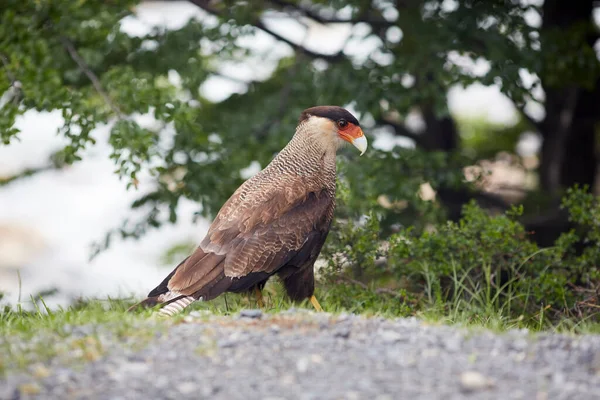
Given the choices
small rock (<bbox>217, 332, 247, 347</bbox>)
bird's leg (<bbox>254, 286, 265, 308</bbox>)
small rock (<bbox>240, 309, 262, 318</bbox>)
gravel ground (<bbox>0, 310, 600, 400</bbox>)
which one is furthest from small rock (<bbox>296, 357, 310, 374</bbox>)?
bird's leg (<bbox>254, 286, 265, 308</bbox>)

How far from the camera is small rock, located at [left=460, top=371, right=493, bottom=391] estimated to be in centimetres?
300

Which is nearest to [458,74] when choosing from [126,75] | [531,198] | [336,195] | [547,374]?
[336,195]

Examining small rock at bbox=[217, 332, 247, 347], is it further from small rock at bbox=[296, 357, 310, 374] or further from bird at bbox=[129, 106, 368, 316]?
bird at bbox=[129, 106, 368, 316]

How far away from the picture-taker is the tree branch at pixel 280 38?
7695 millimetres

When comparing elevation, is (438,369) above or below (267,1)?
below

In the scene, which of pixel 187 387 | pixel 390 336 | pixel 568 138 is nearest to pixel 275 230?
pixel 390 336

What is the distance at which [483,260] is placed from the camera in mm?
5848

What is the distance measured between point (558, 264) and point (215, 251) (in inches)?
108

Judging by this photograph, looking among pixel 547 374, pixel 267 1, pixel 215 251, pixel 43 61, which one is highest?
pixel 267 1

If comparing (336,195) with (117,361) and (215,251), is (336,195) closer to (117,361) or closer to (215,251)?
(215,251)

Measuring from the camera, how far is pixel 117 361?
3.31 metres

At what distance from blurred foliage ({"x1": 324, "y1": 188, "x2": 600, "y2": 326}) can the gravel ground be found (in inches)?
80.4

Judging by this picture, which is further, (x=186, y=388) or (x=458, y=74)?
(x=458, y=74)

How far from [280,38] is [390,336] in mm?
5015
